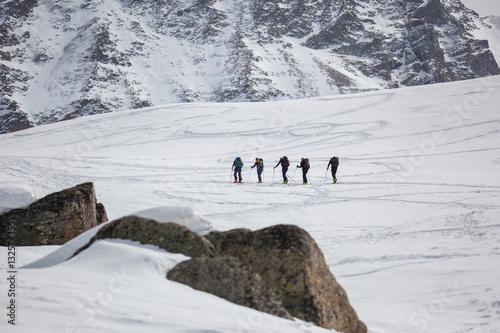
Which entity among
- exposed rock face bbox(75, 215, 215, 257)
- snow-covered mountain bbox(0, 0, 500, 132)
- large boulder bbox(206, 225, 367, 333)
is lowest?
large boulder bbox(206, 225, 367, 333)

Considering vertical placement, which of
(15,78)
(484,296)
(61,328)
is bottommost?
(484,296)

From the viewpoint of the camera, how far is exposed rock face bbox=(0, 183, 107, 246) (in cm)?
768

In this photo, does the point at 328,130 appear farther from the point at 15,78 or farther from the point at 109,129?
the point at 15,78

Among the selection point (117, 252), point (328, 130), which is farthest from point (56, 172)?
point (328, 130)

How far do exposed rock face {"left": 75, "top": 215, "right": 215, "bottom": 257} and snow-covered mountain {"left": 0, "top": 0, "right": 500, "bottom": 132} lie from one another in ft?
395

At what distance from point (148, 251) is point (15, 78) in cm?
14571

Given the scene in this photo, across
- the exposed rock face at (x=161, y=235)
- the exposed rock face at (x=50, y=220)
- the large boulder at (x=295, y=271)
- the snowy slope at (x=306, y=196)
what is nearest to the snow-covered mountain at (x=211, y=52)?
the snowy slope at (x=306, y=196)

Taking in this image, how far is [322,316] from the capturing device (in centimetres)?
439

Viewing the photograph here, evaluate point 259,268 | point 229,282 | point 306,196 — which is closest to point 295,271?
point 259,268

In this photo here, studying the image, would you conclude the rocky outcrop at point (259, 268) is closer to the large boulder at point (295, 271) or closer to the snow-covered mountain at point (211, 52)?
the large boulder at point (295, 271)

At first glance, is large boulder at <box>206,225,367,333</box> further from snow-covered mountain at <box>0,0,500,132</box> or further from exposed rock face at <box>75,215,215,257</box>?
snow-covered mountain at <box>0,0,500,132</box>

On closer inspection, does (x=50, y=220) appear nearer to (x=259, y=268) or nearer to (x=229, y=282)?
→ (x=259, y=268)

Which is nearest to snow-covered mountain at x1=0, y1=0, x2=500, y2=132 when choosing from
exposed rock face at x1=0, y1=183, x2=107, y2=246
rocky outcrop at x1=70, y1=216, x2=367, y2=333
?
exposed rock face at x1=0, y1=183, x2=107, y2=246

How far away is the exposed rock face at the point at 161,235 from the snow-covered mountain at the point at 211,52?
4739 inches
